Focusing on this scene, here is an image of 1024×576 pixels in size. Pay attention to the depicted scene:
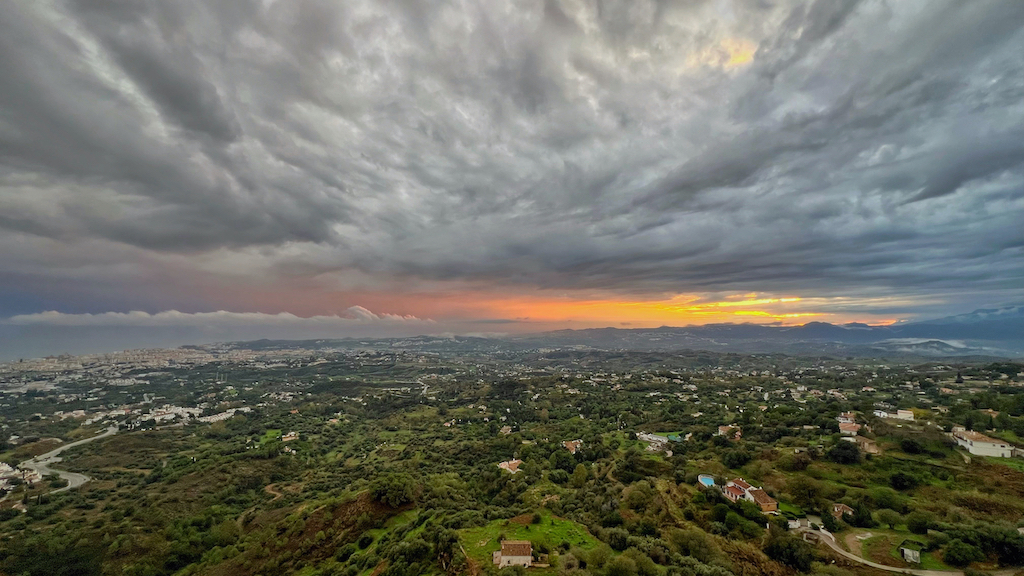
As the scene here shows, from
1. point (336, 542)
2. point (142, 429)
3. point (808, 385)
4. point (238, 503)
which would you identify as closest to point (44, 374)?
point (142, 429)

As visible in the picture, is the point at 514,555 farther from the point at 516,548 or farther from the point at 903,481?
the point at 903,481

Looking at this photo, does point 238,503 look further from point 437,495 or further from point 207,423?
point 207,423

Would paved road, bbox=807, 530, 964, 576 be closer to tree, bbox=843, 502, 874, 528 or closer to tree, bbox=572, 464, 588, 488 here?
tree, bbox=843, 502, 874, 528

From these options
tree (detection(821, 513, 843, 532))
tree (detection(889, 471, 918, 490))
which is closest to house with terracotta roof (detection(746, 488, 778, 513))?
tree (detection(821, 513, 843, 532))

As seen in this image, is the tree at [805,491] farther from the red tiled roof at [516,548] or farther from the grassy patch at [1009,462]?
the red tiled roof at [516,548]

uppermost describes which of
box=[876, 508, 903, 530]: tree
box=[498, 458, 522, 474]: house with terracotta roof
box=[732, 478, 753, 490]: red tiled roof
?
box=[876, 508, 903, 530]: tree

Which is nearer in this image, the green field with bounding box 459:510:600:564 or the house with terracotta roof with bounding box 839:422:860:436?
the green field with bounding box 459:510:600:564
